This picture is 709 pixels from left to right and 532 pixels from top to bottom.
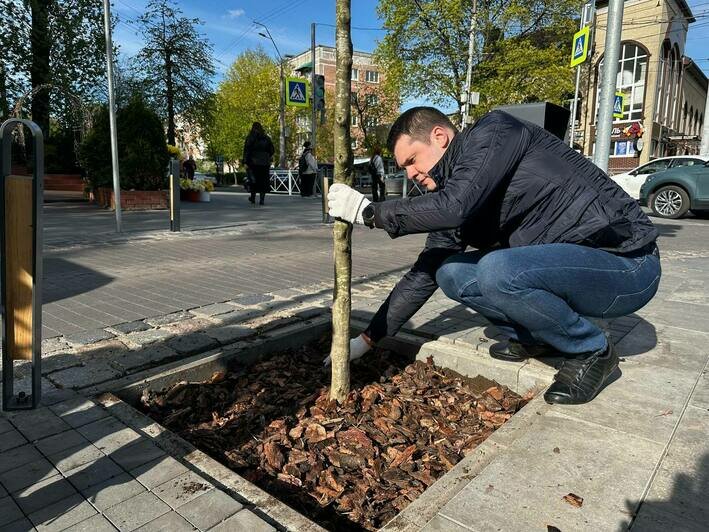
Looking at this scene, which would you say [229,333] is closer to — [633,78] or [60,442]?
[60,442]

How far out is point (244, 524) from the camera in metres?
1.42

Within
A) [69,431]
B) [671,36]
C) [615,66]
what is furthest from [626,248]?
[671,36]

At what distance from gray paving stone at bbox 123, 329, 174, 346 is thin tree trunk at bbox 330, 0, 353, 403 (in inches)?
56.5

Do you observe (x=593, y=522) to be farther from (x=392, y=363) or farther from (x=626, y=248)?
(x=392, y=363)

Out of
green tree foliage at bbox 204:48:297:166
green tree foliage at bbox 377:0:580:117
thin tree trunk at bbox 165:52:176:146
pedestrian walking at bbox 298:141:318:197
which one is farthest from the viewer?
green tree foliage at bbox 204:48:297:166

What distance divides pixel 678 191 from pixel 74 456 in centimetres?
1534

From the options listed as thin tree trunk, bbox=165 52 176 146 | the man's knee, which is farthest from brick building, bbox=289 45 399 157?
the man's knee

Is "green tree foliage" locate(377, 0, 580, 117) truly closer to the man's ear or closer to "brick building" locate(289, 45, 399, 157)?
"brick building" locate(289, 45, 399, 157)

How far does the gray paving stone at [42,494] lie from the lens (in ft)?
5.05

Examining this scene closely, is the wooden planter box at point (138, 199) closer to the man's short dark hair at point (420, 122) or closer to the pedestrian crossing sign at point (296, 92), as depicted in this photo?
the pedestrian crossing sign at point (296, 92)

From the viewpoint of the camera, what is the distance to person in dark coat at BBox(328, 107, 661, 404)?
2.11m

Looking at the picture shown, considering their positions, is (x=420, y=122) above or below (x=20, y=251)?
above

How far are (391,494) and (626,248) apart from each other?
150cm

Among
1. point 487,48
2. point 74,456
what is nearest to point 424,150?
point 74,456
